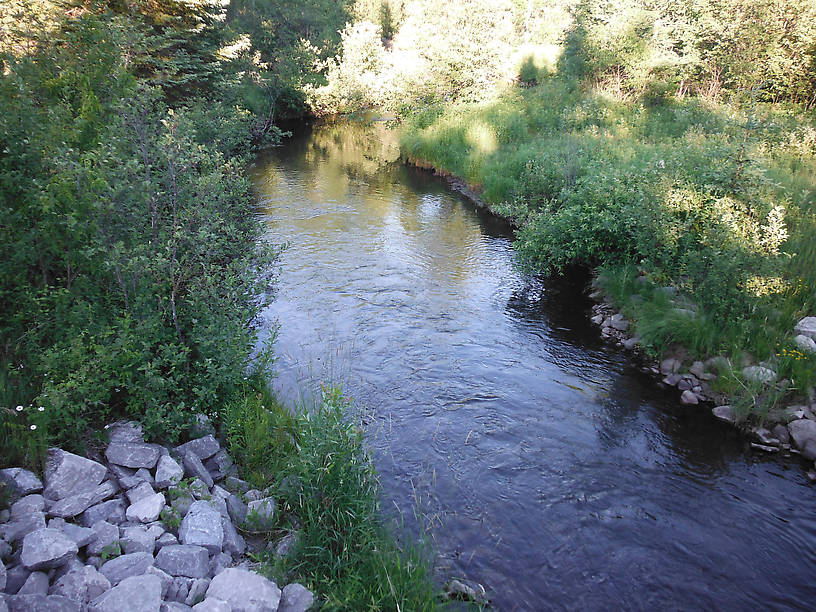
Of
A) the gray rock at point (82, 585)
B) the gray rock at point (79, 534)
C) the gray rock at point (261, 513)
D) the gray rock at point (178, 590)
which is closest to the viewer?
the gray rock at point (82, 585)

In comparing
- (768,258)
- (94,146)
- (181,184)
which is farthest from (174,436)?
(768,258)

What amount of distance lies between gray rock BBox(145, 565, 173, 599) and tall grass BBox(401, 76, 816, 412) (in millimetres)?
8396

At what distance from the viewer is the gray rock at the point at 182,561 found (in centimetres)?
413

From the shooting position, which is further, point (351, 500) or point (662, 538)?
point (662, 538)

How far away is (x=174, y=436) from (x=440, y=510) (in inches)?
118

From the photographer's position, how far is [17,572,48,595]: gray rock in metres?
3.54

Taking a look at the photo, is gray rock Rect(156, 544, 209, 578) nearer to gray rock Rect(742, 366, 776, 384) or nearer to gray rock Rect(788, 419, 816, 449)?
gray rock Rect(788, 419, 816, 449)

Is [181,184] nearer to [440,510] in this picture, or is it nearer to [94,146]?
[94,146]

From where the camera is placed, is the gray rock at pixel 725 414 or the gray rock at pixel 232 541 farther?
the gray rock at pixel 725 414

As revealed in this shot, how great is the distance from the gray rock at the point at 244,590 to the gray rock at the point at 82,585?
0.73 meters

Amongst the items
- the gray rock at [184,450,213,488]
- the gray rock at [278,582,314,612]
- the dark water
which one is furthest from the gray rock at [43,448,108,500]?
the dark water

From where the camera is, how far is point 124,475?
496cm

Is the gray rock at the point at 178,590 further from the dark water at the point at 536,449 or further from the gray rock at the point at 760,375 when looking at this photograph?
the gray rock at the point at 760,375

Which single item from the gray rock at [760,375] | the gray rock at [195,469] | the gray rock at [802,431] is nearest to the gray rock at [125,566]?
the gray rock at [195,469]
